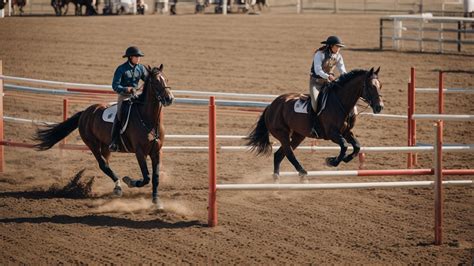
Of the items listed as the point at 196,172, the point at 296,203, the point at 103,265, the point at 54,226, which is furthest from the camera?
the point at 196,172

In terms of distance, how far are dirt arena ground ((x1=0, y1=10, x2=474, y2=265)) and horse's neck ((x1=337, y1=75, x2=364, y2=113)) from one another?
1348mm

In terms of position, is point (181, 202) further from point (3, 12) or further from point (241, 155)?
point (3, 12)

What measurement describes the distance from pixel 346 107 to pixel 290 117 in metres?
0.97

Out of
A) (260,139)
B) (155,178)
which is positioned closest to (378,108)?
(260,139)

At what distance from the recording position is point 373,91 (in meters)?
12.6

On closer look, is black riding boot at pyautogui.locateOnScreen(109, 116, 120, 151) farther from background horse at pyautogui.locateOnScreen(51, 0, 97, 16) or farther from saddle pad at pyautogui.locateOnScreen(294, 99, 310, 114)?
background horse at pyautogui.locateOnScreen(51, 0, 97, 16)

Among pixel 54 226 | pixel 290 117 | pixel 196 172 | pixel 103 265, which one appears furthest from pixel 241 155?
pixel 103 265

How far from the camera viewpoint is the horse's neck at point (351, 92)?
13031 millimetres

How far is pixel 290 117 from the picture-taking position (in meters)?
13.7

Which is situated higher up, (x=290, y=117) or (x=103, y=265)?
(x=290, y=117)

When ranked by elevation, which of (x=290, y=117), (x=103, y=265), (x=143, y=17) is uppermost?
(x=143, y=17)

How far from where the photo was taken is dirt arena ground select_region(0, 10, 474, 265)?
991cm

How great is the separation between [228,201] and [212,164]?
2059 mm

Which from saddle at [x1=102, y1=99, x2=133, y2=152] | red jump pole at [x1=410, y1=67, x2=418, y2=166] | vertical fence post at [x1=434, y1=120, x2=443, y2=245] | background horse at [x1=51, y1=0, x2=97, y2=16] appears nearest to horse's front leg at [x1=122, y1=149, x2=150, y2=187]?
saddle at [x1=102, y1=99, x2=133, y2=152]
